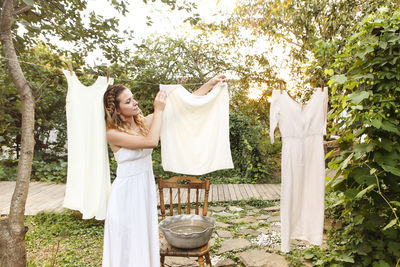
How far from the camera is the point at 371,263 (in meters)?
2.24

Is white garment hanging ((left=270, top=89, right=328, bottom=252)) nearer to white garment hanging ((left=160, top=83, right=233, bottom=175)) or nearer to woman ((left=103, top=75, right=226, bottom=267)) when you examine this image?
white garment hanging ((left=160, top=83, right=233, bottom=175))

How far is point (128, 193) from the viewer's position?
7.25ft

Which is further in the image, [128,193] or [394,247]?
[128,193]

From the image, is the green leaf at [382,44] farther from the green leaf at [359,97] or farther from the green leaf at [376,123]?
the green leaf at [376,123]

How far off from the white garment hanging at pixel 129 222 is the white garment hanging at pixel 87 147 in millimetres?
158

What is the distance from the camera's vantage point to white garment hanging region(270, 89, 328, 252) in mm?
2576

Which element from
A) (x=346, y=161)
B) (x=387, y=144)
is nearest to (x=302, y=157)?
(x=346, y=161)

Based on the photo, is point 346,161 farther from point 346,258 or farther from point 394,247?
point 346,258

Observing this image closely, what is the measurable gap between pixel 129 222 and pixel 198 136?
3.21 ft

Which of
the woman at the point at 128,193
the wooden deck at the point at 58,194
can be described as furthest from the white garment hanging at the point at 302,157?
the wooden deck at the point at 58,194

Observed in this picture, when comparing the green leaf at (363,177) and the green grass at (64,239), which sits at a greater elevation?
the green leaf at (363,177)

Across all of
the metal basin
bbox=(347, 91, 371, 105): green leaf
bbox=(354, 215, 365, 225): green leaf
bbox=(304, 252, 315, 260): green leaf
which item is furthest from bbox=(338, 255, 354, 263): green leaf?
bbox=(347, 91, 371, 105): green leaf

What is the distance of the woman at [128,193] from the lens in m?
2.16

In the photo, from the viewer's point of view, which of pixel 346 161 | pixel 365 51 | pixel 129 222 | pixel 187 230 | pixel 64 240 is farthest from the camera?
pixel 64 240
